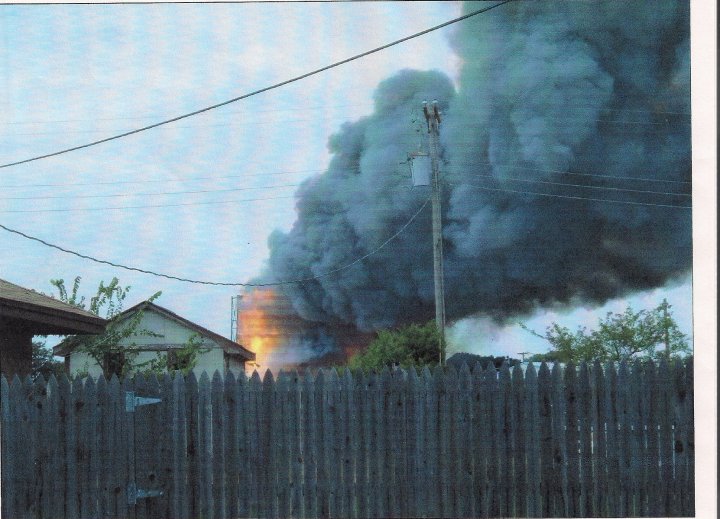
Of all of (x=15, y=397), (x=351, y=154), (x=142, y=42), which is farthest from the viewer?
(x=351, y=154)

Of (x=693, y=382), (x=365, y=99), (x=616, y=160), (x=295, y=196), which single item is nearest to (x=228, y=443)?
(x=295, y=196)

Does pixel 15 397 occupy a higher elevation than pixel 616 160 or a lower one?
lower

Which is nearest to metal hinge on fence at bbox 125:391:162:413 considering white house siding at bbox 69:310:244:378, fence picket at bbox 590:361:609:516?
white house siding at bbox 69:310:244:378

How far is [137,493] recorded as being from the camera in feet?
30.0

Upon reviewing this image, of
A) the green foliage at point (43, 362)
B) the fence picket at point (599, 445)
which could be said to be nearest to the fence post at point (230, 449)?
the green foliage at point (43, 362)

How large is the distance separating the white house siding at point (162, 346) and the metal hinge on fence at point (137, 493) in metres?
1.66

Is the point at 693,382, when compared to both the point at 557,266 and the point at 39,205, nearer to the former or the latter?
the point at 557,266

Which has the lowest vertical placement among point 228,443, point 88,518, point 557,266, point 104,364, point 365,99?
point 88,518

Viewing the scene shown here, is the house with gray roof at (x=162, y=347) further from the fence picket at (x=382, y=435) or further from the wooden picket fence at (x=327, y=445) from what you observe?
the fence picket at (x=382, y=435)

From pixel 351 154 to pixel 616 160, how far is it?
9.96ft

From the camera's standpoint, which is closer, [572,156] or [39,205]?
[39,205]

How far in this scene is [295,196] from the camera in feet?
34.1

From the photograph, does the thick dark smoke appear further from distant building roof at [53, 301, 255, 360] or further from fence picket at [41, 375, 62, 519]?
fence picket at [41, 375, 62, 519]

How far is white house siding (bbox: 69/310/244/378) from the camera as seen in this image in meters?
10.5
